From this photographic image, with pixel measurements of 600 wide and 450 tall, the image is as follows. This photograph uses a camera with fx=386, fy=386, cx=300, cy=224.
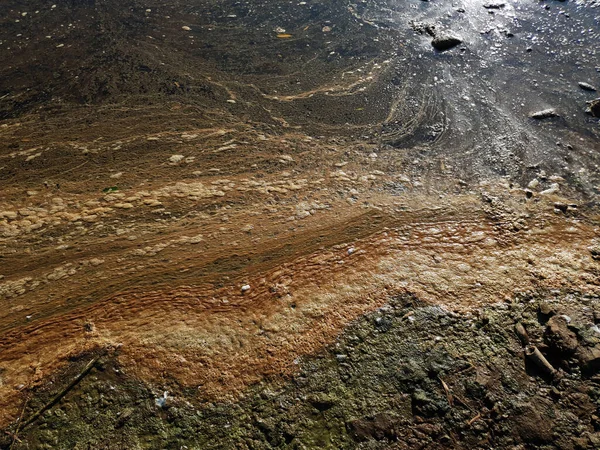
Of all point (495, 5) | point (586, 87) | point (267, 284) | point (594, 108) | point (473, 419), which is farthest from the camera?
point (495, 5)

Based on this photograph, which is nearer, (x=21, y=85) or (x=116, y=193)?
(x=116, y=193)

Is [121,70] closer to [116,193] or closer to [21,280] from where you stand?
[116,193]

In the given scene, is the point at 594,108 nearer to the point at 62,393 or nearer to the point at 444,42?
the point at 444,42

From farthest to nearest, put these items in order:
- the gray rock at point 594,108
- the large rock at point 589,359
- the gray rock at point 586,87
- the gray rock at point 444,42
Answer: the gray rock at point 444,42 → the gray rock at point 586,87 → the gray rock at point 594,108 → the large rock at point 589,359

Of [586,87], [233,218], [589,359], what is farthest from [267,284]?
[586,87]

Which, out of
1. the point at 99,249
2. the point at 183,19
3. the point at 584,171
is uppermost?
the point at 183,19

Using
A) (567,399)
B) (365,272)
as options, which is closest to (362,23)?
(365,272)

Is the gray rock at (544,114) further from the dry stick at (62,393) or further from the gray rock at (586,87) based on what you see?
the dry stick at (62,393)

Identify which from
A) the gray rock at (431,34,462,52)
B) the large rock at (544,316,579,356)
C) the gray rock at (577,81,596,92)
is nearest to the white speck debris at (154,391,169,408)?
the large rock at (544,316,579,356)

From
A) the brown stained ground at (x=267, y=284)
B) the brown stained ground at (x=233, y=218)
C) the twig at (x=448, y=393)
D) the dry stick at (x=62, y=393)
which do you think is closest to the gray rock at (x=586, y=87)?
the brown stained ground at (x=233, y=218)
